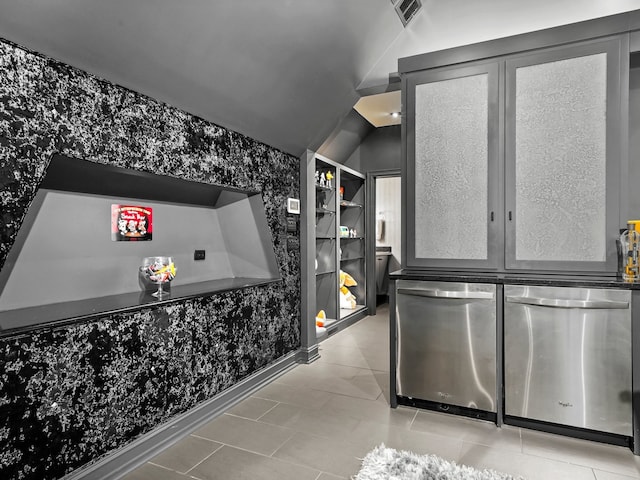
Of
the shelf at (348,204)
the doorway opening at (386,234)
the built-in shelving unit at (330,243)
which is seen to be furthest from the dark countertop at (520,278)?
the doorway opening at (386,234)

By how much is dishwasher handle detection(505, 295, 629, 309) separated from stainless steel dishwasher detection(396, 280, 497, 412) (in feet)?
0.53

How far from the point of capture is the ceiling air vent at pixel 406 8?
2935 millimetres

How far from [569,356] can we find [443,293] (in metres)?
0.80

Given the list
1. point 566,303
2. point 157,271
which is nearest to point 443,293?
point 566,303

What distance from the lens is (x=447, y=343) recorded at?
260 centimetres

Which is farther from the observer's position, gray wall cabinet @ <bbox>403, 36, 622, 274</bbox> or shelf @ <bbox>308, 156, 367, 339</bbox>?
shelf @ <bbox>308, 156, 367, 339</bbox>

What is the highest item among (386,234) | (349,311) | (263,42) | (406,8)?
(406,8)

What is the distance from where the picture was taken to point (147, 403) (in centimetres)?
215

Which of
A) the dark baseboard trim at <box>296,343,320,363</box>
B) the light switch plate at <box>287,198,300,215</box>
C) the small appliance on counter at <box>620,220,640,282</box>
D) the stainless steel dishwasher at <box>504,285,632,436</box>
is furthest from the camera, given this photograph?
the dark baseboard trim at <box>296,343,320,363</box>

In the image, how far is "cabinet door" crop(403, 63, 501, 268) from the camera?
9.00ft

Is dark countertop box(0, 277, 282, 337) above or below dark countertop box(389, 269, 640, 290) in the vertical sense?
below

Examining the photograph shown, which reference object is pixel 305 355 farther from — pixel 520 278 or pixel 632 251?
pixel 632 251

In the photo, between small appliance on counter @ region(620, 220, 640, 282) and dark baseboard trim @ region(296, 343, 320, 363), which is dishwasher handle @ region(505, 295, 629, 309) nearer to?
small appliance on counter @ region(620, 220, 640, 282)

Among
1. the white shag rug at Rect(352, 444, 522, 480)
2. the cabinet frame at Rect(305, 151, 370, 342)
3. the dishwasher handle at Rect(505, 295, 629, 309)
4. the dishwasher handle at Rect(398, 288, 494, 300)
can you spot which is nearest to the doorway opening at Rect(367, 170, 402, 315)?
the cabinet frame at Rect(305, 151, 370, 342)
